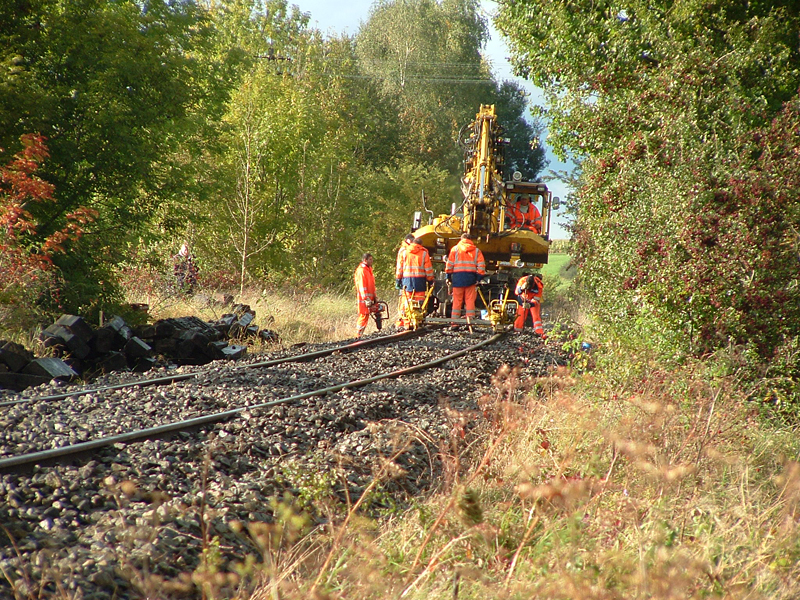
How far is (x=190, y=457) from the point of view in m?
5.07

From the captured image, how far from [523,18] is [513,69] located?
1336mm

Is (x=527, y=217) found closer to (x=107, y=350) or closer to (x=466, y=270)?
(x=466, y=270)

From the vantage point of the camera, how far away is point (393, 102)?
128ft

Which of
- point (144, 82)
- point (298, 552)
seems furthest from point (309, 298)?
point (298, 552)

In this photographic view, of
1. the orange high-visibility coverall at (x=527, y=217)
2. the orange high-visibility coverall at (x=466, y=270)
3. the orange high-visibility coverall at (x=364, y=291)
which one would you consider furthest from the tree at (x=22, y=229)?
the orange high-visibility coverall at (x=527, y=217)

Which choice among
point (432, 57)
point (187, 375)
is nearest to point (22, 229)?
point (187, 375)

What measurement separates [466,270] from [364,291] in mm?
2192

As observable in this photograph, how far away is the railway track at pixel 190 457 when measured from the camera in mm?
3428

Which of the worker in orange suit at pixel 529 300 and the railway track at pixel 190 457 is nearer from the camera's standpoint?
the railway track at pixel 190 457

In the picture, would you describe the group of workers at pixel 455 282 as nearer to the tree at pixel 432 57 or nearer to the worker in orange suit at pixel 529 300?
the worker in orange suit at pixel 529 300

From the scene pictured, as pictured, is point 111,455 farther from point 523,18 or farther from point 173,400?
point 523,18

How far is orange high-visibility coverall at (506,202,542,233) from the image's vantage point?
16.5 metres

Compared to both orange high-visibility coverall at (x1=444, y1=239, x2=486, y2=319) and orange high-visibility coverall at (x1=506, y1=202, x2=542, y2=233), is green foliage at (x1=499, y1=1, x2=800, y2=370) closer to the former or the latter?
orange high-visibility coverall at (x1=444, y1=239, x2=486, y2=319)

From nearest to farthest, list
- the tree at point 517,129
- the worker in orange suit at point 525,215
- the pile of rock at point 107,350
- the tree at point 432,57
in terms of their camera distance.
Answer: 1. the pile of rock at point 107,350
2. the worker in orange suit at point 525,215
3. the tree at point 432,57
4. the tree at point 517,129
